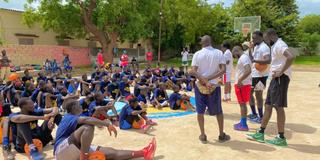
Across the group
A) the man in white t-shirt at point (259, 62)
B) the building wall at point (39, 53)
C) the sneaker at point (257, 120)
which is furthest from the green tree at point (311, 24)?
the man in white t-shirt at point (259, 62)

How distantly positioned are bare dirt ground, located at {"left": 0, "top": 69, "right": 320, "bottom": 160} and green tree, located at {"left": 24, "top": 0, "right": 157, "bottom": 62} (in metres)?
17.7

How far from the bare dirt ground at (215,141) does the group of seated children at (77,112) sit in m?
0.31

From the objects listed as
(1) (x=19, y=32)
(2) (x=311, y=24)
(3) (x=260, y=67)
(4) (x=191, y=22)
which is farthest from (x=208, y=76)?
(2) (x=311, y=24)

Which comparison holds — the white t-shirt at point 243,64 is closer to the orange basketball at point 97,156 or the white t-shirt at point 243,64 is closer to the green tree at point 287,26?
the orange basketball at point 97,156

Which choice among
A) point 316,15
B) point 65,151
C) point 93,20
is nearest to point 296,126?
point 65,151

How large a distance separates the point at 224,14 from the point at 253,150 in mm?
32873

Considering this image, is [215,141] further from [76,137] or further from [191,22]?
[191,22]

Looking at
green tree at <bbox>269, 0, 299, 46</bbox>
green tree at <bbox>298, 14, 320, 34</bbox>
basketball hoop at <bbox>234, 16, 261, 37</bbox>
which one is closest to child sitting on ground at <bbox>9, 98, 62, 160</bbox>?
basketball hoop at <bbox>234, 16, 261, 37</bbox>

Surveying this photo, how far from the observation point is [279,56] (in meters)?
5.22

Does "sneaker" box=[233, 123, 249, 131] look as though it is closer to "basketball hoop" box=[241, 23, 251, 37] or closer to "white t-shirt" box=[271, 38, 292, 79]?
"white t-shirt" box=[271, 38, 292, 79]

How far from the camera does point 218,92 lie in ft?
18.2

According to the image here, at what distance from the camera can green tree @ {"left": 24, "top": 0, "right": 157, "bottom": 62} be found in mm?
23719

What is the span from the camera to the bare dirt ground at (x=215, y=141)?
5059 mm

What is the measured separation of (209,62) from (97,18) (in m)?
20.0
